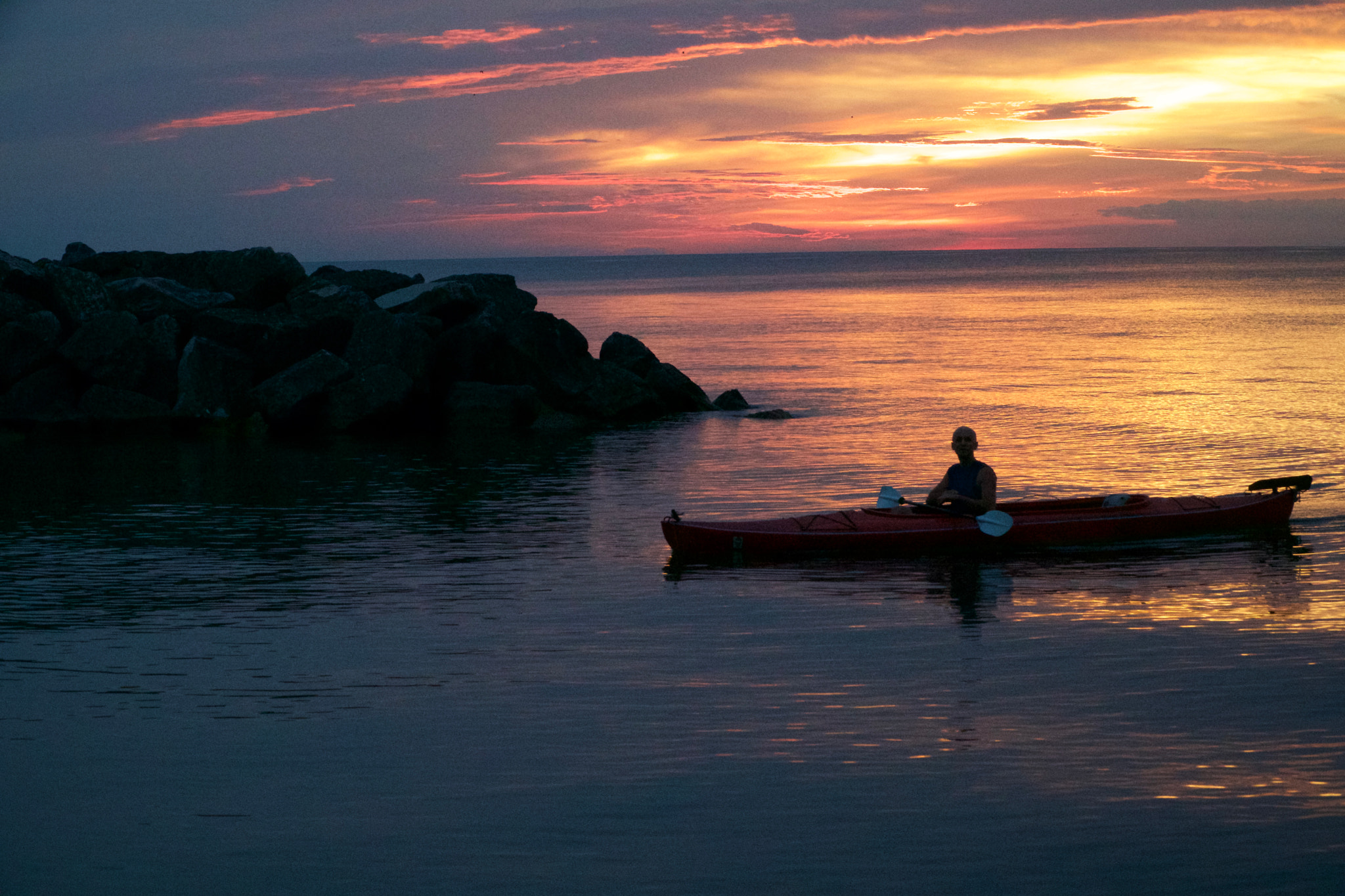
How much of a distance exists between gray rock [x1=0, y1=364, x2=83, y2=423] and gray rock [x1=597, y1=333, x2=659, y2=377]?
13341 mm

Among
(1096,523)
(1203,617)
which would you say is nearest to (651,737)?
(1203,617)

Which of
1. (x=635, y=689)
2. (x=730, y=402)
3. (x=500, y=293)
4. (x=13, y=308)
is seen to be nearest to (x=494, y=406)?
(x=730, y=402)

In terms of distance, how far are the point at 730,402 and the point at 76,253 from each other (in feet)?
69.4

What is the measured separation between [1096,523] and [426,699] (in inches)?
385

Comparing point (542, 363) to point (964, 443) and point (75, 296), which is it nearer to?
point (75, 296)

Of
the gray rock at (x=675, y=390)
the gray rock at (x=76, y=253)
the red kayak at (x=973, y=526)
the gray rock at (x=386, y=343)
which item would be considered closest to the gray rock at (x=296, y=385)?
the gray rock at (x=386, y=343)

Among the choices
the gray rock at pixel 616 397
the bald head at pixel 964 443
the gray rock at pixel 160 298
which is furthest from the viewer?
the gray rock at pixel 160 298

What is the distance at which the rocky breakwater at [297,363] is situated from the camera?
29.2 metres

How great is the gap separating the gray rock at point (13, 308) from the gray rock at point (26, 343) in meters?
0.18

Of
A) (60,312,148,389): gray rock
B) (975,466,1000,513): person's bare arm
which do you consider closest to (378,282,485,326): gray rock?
(60,312,148,389): gray rock

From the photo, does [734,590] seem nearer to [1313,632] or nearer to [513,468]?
[1313,632]

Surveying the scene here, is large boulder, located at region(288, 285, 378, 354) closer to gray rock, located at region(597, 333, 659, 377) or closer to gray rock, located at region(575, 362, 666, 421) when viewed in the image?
gray rock, located at region(575, 362, 666, 421)

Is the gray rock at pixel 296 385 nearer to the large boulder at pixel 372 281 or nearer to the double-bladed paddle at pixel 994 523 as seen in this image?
the large boulder at pixel 372 281

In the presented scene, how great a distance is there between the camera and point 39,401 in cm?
2983
